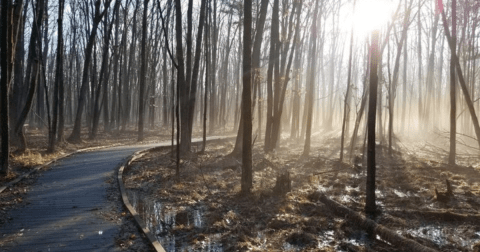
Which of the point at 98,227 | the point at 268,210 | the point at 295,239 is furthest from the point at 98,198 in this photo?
the point at 295,239

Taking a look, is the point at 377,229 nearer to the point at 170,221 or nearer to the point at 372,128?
the point at 372,128

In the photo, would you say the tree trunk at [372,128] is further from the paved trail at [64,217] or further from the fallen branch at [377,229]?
the paved trail at [64,217]

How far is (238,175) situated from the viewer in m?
13.3

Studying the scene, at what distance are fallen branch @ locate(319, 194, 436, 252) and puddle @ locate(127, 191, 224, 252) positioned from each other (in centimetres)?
289

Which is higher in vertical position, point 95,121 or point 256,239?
point 95,121

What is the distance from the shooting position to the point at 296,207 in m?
9.20

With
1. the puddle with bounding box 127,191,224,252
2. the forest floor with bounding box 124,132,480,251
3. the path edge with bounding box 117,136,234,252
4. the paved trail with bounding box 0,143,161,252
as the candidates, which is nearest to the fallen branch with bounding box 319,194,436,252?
the forest floor with bounding box 124,132,480,251

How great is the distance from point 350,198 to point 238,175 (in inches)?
165

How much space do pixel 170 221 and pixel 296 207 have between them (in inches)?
119

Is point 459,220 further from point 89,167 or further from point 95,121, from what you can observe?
point 95,121

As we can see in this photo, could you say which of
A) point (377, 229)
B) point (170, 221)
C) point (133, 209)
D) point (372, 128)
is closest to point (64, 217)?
point (133, 209)

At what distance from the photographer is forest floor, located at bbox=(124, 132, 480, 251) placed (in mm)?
6812

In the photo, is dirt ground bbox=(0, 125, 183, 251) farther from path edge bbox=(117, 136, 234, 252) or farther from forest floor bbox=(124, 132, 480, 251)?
forest floor bbox=(124, 132, 480, 251)

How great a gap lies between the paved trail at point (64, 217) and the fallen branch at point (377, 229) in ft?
15.0
